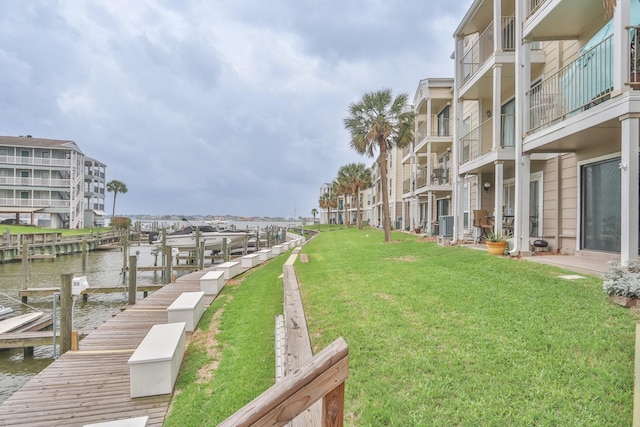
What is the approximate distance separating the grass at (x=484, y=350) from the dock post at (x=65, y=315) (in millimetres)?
5313

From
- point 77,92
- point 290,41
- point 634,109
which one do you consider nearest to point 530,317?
point 634,109

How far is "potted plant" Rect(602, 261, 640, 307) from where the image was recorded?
15.7ft

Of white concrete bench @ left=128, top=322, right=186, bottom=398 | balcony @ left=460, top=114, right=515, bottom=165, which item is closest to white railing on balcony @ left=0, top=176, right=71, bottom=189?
balcony @ left=460, top=114, right=515, bottom=165

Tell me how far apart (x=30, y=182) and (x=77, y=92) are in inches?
673

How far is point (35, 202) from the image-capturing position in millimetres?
46812

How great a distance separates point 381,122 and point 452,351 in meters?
16.4

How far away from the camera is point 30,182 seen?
4628 cm

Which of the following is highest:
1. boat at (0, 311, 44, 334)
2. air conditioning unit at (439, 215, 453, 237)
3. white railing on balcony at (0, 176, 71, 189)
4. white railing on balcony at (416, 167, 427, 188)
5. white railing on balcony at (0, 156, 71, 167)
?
white railing on balcony at (0, 156, 71, 167)

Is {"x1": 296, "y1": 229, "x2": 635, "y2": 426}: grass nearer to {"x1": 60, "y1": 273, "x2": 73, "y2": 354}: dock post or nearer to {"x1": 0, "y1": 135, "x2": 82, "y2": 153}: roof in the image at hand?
{"x1": 60, "y1": 273, "x2": 73, "y2": 354}: dock post

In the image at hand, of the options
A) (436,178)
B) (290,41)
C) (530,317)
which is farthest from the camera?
(290,41)

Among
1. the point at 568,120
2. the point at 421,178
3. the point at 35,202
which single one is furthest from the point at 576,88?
the point at 35,202

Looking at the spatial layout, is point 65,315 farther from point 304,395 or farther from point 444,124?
point 444,124

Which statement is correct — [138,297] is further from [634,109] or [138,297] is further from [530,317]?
[634,109]

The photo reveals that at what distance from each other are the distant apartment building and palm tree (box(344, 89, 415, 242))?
47183 millimetres
